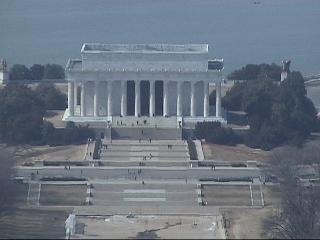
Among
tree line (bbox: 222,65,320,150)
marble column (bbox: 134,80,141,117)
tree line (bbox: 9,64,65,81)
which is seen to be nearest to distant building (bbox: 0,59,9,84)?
tree line (bbox: 9,64,65,81)

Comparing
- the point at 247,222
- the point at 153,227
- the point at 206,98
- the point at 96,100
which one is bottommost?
the point at 153,227

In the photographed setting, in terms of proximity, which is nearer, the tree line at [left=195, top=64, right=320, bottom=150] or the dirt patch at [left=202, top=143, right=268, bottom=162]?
the dirt patch at [left=202, top=143, right=268, bottom=162]

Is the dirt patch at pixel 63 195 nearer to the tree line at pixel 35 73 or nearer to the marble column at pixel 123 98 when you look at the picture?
the marble column at pixel 123 98

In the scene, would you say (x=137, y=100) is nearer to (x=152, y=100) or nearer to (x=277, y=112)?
(x=152, y=100)

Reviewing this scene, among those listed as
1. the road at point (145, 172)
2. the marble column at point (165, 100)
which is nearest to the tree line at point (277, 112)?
the marble column at point (165, 100)

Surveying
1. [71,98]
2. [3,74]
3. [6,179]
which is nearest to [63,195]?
[6,179]

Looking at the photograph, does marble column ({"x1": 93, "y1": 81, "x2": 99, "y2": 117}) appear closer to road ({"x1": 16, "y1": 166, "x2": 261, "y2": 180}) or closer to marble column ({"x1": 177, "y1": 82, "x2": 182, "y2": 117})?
marble column ({"x1": 177, "y1": 82, "x2": 182, "y2": 117})

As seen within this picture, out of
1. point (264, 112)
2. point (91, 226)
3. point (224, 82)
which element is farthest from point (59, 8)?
point (91, 226)
